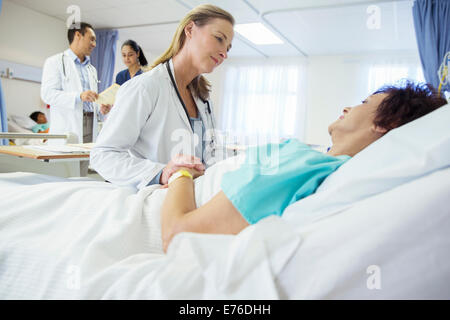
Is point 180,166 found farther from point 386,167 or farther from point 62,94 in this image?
point 62,94

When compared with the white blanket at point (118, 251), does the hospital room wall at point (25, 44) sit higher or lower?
higher

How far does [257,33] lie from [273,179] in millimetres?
5588

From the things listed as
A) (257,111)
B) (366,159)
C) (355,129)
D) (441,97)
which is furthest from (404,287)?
(257,111)

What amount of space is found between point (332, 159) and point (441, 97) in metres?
0.44

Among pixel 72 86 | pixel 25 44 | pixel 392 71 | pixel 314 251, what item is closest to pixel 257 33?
pixel 392 71

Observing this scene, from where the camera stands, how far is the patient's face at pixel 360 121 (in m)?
1.01

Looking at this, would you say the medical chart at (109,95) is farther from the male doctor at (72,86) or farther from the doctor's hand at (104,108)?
the male doctor at (72,86)

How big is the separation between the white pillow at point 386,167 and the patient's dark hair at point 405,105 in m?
0.15

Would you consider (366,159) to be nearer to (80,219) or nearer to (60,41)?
(80,219)

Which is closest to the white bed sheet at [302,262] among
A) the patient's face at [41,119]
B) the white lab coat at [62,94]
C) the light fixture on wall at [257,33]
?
the white lab coat at [62,94]

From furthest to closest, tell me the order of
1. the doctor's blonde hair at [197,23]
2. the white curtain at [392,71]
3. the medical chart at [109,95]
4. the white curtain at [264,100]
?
the white curtain at [264,100] < the white curtain at [392,71] < the medical chart at [109,95] < the doctor's blonde hair at [197,23]

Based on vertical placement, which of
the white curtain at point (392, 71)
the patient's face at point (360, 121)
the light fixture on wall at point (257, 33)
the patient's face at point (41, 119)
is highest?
the light fixture on wall at point (257, 33)

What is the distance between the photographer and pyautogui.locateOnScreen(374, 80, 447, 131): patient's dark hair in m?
0.97

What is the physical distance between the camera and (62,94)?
3221 millimetres
